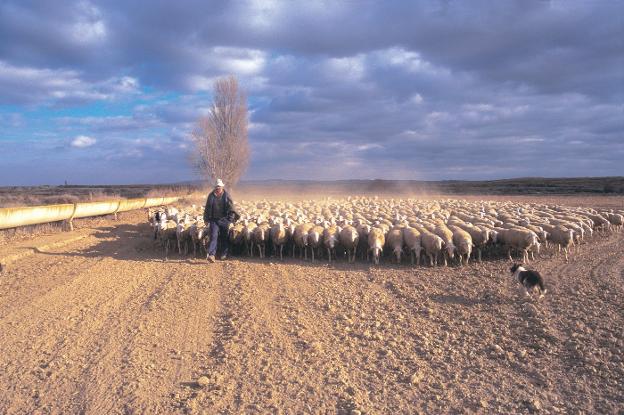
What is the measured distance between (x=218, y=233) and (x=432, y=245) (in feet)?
17.0

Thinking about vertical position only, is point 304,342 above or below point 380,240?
below

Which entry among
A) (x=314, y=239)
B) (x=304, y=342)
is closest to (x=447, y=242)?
(x=314, y=239)

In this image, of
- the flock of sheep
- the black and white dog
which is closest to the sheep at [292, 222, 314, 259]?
the flock of sheep

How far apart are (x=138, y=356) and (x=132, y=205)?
18217mm

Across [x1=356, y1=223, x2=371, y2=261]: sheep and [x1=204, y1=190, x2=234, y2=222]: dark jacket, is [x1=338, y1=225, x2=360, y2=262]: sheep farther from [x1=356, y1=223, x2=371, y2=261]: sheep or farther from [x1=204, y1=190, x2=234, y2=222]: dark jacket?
[x1=204, y1=190, x2=234, y2=222]: dark jacket

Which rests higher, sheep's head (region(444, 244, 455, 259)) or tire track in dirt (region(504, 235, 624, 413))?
sheep's head (region(444, 244, 455, 259))

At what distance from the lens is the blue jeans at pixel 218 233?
37.9ft

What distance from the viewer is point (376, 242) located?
11.4 metres

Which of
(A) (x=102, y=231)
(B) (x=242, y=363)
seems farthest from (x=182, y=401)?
(A) (x=102, y=231)

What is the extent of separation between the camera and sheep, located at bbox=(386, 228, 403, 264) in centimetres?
1141

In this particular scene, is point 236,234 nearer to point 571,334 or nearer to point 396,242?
point 396,242

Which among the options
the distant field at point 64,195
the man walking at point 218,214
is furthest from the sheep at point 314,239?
the distant field at point 64,195

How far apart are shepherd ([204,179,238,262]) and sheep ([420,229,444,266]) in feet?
15.2

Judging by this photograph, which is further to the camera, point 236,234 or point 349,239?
point 236,234
